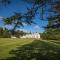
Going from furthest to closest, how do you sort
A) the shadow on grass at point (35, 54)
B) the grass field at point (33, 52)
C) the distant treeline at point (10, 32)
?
the grass field at point (33, 52)
the shadow on grass at point (35, 54)
the distant treeline at point (10, 32)

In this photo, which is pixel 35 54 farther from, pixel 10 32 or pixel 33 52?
pixel 10 32

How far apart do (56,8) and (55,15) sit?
234 mm

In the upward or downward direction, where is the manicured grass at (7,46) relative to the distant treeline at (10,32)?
downward

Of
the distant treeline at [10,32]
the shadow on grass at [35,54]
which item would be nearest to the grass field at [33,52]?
the shadow on grass at [35,54]

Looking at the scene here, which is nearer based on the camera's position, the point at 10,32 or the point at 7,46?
the point at 10,32

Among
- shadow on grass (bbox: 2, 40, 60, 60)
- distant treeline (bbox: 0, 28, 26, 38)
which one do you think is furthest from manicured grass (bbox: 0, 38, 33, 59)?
distant treeline (bbox: 0, 28, 26, 38)

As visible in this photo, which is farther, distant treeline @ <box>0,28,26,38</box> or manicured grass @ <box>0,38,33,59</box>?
manicured grass @ <box>0,38,33,59</box>

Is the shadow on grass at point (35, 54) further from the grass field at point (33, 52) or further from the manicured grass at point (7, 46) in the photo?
the manicured grass at point (7, 46)

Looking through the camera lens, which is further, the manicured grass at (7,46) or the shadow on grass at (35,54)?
the manicured grass at (7,46)

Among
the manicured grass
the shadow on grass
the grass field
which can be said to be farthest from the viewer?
the manicured grass

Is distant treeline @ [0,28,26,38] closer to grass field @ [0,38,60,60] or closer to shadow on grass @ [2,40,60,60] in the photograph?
grass field @ [0,38,60,60]

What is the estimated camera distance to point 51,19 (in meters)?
6.37

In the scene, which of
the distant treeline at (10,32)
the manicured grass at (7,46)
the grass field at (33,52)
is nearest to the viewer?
the distant treeline at (10,32)

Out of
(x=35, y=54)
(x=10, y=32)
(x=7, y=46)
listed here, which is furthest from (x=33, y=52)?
(x=10, y=32)
